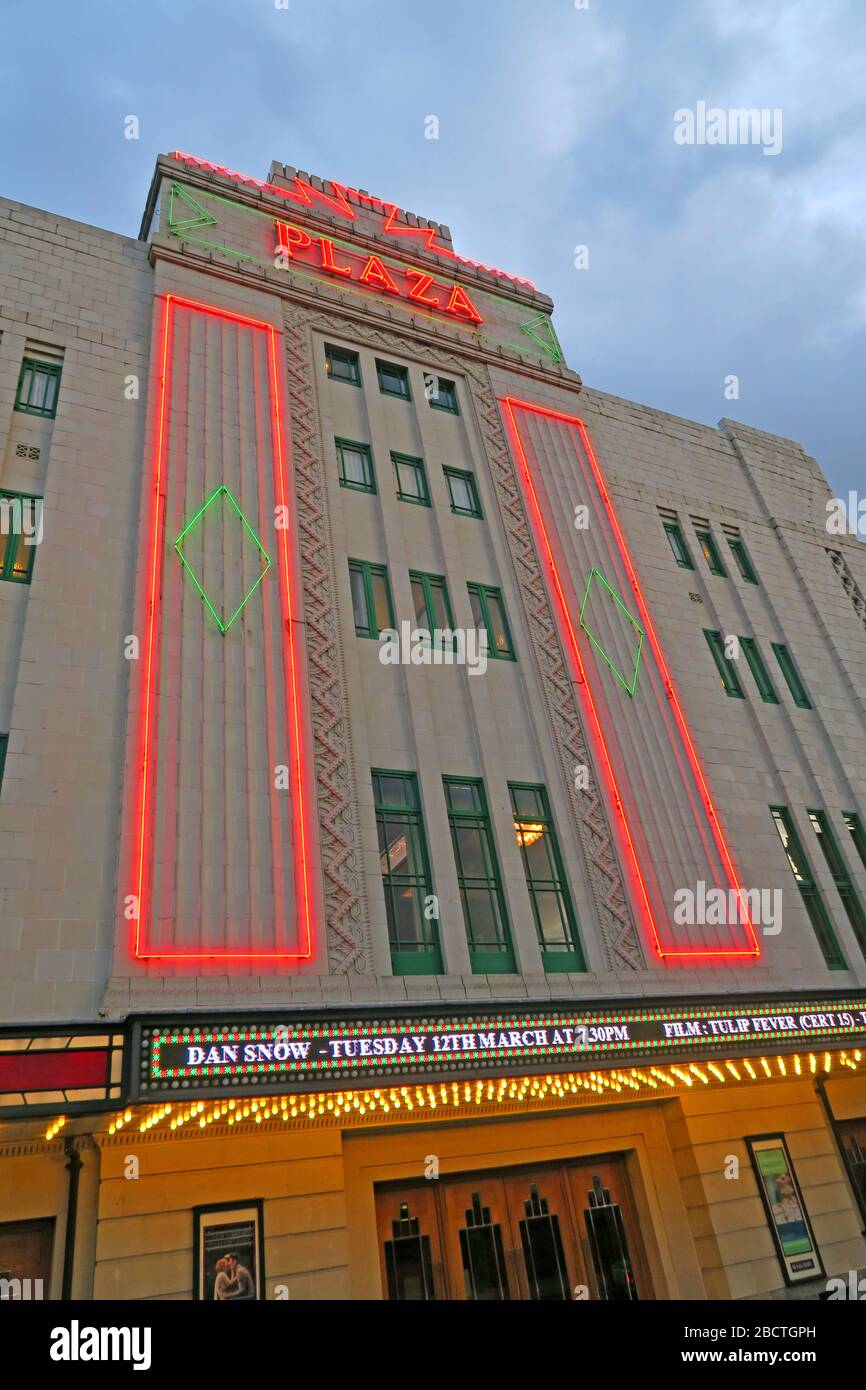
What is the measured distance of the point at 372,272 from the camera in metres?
21.6

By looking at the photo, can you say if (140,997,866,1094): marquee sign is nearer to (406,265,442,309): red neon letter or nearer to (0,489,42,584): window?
(0,489,42,584): window

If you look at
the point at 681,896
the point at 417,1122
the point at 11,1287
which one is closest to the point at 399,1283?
the point at 417,1122

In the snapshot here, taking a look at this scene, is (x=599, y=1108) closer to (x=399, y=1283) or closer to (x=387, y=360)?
(x=399, y=1283)

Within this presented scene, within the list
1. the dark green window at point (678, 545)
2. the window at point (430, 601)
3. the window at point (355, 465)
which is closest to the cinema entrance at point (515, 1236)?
the window at point (430, 601)

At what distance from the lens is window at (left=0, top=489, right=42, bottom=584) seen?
1345 centimetres

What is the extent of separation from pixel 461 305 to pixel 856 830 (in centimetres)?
1683

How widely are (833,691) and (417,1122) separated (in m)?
16.3

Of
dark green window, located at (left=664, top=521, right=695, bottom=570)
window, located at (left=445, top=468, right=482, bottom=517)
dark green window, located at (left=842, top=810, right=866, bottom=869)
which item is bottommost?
dark green window, located at (left=842, top=810, right=866, bottom=869)

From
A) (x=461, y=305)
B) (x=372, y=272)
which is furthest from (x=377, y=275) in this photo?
(x=461, y=305)

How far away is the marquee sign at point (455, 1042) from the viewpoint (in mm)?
9383

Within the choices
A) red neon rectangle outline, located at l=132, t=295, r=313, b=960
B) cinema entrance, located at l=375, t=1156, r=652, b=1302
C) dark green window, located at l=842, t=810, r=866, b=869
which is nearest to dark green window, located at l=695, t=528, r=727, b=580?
dark green window, located at l=842, t=810, r=866, b=869

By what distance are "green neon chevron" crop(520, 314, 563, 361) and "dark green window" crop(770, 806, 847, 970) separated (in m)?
13.9

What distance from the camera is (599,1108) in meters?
14.2

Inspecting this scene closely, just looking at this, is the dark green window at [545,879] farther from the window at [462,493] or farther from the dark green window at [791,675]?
the dark green window at [791,675]
